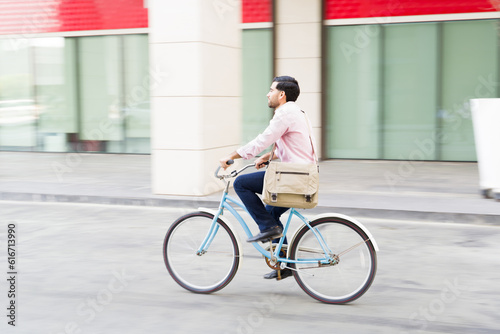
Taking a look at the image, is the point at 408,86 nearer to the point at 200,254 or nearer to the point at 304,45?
the point at 304,45

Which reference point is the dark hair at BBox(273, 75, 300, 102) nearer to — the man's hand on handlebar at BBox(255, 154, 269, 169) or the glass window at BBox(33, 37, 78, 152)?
the man's hand on handlebar at BBox(255, 154, 269, 169)

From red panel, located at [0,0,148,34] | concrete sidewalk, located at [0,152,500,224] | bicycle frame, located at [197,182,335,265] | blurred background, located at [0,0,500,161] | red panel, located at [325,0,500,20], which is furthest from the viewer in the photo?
red panel, located at [0,0,148,34]

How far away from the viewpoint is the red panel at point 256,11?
15781 mm

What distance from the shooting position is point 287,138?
5.03 meters

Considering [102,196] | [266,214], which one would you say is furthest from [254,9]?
[266,214]

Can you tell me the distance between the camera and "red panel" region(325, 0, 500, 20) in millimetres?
14391

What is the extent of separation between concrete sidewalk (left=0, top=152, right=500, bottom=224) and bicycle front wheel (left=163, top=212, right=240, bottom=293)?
396 cm

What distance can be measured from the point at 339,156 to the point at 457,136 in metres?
2.83

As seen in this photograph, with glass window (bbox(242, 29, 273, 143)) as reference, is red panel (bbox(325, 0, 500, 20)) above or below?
above

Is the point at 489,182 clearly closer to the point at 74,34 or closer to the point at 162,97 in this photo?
the point at 162,97

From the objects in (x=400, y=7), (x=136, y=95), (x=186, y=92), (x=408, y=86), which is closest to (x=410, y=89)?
(x=408, y=86)

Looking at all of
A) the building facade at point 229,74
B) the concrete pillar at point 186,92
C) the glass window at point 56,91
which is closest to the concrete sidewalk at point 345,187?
the concrete pillar at point 186,92

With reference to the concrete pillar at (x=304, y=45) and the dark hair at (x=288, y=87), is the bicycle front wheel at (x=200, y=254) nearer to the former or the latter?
the dark hair at (x=288, y=87)

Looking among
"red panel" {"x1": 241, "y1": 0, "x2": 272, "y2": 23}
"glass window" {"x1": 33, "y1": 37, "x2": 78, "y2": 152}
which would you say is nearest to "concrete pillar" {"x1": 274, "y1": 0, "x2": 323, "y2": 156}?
"red panel" {"x1": 241, "y1": 0, "x2": 272, "y2": 23}
